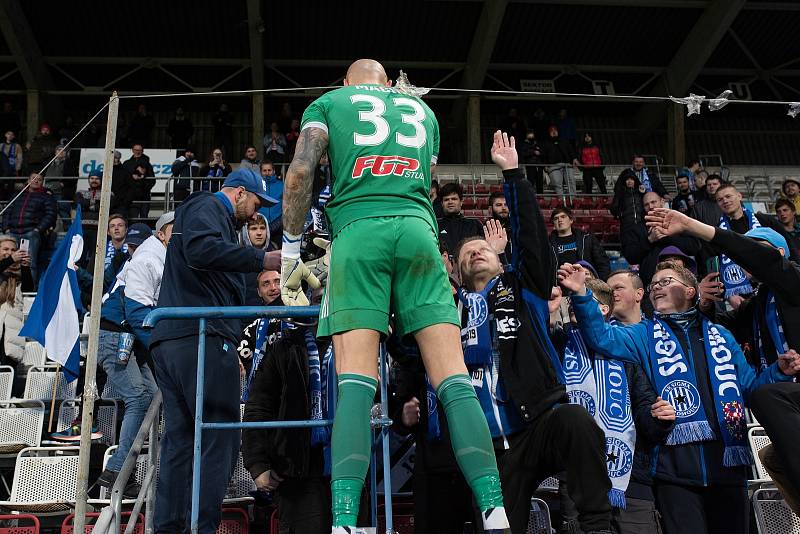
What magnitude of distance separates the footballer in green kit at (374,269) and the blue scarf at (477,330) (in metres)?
0.71

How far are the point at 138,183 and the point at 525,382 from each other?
39.0ft

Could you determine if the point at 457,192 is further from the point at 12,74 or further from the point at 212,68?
the point at 12,74

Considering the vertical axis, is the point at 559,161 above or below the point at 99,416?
above

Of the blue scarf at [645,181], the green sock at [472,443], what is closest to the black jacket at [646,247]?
the blue scarf at [645,181]

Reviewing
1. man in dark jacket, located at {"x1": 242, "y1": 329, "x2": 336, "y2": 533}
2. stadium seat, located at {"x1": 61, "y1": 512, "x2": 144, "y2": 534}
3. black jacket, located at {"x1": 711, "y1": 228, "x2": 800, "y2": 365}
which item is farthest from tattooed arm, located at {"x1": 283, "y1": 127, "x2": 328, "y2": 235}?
stadium seat, located at {"x1": 61, "y1": 512, "x2": 144, "y2": 534}

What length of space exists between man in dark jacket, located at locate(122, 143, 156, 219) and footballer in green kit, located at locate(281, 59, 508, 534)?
1104 cm

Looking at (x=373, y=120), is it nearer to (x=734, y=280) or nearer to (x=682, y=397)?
(x=682, y=397)

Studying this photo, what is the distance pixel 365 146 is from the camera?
3.53 m

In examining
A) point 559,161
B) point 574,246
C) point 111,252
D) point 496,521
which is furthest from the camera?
point 559,161

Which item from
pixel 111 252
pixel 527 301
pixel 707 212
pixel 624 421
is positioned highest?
pixel 707 212

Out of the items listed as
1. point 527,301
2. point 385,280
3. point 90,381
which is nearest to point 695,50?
point 527,301

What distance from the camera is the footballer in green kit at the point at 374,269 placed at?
3.05 meters

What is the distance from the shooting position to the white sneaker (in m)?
2.94

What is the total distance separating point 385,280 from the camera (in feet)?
11.0
